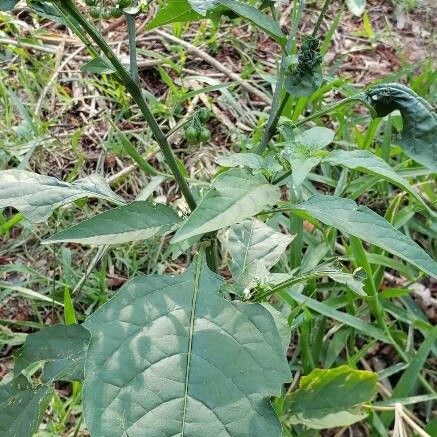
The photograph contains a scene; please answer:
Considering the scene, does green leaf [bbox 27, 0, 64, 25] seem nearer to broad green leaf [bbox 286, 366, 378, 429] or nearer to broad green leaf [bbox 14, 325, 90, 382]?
broad green leaf [bbox 14, 325, 90, 382]

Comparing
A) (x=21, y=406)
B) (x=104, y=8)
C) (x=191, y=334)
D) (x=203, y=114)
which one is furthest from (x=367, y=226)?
(x=21, y=406)

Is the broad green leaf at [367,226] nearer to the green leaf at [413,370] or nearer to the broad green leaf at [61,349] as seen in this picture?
the broad green leaf at [61,349]

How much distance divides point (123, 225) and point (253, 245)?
1.52 feet

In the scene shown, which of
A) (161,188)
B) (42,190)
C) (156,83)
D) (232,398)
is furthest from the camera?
(156,83)

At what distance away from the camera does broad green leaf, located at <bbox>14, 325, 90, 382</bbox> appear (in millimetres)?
1491

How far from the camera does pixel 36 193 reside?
4.56ft

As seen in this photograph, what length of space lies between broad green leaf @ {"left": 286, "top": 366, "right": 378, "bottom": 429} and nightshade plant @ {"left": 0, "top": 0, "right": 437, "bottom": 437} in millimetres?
422

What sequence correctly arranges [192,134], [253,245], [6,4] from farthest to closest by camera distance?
[253,245]
[192,134]
[6,4]

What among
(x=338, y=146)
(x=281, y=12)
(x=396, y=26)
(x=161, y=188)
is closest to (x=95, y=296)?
(x=161, y=188)

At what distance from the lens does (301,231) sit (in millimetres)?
2268

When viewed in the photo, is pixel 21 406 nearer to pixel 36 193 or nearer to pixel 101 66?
pixel 36 193

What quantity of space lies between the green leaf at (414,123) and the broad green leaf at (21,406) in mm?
965

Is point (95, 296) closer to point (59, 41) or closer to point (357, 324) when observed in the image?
point (357, 324)

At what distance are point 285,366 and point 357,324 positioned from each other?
103cm
